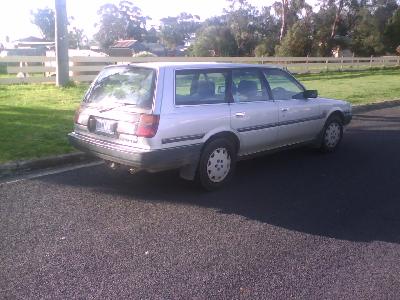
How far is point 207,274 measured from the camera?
3.68 m

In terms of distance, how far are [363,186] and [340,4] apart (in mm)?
54567

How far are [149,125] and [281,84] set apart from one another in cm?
259

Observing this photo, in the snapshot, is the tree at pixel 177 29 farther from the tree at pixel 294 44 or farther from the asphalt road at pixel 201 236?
the asphalt road at pixel 201 236

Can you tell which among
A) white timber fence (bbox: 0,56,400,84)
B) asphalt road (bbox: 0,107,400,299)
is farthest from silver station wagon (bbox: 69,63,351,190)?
white timber fence (bbox: 0,56,400,84)

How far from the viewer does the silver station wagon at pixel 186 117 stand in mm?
5125

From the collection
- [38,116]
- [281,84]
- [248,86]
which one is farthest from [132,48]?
[248,86]

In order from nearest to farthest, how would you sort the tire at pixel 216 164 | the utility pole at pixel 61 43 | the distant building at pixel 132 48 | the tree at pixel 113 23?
1. the tire at pixel 216 164
2. the utility pole at pixel 61 43
3. the distant building at pixel 132 48
4. the tree at pixel 113 23

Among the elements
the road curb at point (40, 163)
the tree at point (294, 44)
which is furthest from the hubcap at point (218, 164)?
the tree at point (294, 44)

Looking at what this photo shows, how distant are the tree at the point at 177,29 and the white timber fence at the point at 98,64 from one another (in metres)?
61.7

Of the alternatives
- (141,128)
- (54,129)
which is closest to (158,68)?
(141,128)

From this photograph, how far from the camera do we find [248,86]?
6.20 metres

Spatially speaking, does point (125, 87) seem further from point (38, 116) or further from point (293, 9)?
point (293, 9)

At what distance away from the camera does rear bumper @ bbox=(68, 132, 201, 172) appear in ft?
16.6

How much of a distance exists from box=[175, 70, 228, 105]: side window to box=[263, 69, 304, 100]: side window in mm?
920
